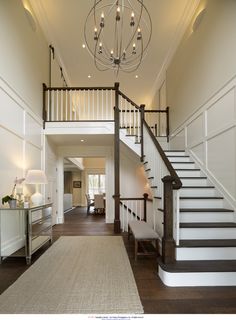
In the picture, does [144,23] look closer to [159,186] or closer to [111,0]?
[111,0]

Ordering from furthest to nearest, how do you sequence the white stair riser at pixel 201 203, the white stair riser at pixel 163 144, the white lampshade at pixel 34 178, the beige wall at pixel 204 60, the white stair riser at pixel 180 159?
the white stair riser at pixel 163 144 → the white stair riser at pixel 180 159 → the white lampshade at pixel 34 178 → the white stair riser at pixel 201 203 → the beige wall at pixel 204 60

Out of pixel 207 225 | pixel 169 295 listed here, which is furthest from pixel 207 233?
pixel 169 295

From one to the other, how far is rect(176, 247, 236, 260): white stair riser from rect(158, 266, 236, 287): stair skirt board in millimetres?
331

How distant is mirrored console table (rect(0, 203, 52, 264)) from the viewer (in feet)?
12.2

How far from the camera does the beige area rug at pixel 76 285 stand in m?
2.33

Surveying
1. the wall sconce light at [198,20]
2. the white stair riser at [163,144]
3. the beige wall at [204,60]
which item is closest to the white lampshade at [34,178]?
the beige wall at [204,60]

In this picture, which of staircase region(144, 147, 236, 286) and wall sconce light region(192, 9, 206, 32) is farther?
wall sconce light region(192, 9, 206, 32)

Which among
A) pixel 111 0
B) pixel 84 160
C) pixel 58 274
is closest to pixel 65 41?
pixel 111 0

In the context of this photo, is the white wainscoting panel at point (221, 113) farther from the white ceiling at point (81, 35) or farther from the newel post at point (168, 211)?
the white ceiling at point (81, 35)

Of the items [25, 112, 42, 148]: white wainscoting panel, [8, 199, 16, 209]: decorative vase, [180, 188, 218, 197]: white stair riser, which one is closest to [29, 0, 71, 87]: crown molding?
[25, 112, 42, 148]: white wainscoting panel

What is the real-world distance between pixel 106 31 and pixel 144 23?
1.02 m

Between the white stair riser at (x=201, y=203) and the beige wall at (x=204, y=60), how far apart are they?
1.96 m

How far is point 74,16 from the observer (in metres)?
5.89

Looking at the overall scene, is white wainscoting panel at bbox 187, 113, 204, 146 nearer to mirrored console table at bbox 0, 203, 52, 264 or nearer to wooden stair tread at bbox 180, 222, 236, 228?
wooden stair tread at bbox 180, 222, 236, 228
